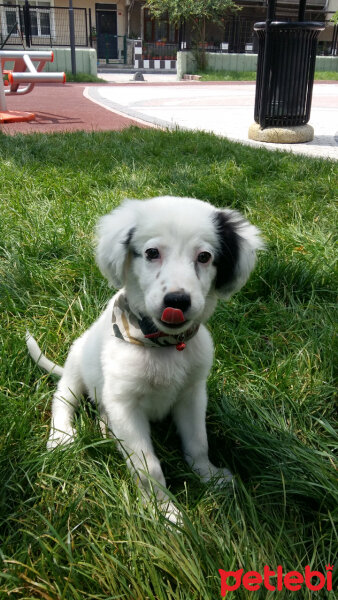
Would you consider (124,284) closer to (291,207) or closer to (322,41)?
(291,207)

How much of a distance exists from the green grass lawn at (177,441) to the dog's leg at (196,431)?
0.17ft

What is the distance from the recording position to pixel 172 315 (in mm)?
1353

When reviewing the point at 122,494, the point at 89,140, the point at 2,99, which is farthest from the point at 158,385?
the point at 2,99

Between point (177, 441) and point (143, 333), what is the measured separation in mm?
492

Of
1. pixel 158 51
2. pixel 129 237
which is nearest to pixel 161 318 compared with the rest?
pixel 129 237

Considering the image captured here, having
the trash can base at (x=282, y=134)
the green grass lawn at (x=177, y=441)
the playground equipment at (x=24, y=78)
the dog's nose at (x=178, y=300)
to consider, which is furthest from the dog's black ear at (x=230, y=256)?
the playground equipment at (x=24, y=78)

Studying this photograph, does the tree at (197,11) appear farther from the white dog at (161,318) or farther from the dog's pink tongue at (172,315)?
the dog's pink tongue at (172,315)

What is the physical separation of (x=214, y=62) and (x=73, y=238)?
2206 cm

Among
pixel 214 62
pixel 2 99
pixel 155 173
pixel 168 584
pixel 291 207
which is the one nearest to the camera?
pixel 168 584

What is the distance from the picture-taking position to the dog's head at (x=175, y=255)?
1.39m

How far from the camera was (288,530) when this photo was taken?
1.38 m

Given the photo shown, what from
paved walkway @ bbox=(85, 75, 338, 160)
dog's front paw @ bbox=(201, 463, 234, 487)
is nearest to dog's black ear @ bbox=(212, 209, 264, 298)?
dog's front paw @ bbox=(201, 463, 234, 487)

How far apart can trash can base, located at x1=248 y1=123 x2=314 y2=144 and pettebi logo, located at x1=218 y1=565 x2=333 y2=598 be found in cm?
597

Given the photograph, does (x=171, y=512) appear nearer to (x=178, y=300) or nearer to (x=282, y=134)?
(x=178, y=300)
